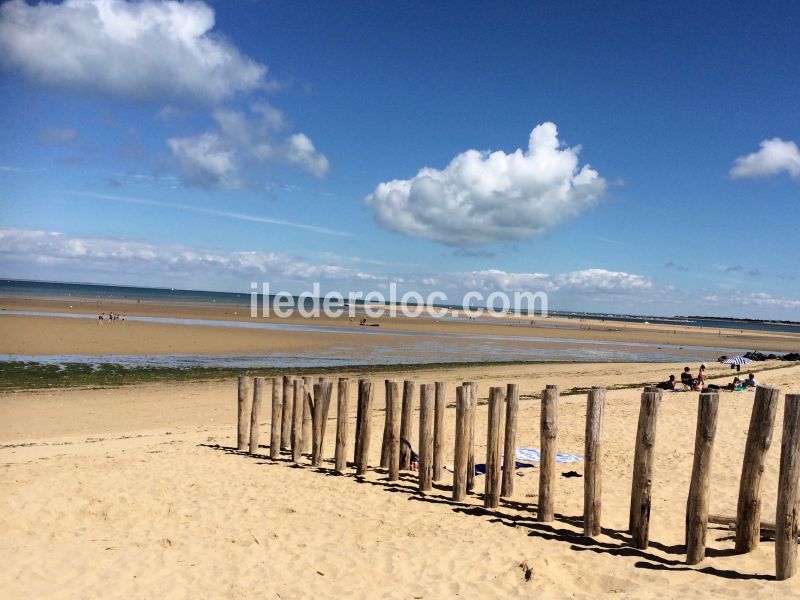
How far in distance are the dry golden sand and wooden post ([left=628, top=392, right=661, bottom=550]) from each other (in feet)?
0.71

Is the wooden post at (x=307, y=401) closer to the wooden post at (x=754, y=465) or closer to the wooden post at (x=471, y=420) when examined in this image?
the wooden post at (x=471, y=420)

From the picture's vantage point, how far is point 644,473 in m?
6.55

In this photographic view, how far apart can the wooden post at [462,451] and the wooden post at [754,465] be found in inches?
131

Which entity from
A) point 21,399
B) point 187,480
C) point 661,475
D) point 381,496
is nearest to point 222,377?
point 21,399

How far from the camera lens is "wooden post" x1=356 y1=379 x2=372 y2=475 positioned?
9.47 metres

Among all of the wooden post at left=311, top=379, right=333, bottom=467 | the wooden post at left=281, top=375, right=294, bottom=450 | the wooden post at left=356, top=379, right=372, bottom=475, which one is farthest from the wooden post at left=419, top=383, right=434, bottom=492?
the wooden post at left=281, top=375, right=294, bottom=450

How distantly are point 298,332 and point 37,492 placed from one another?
37.1 metres

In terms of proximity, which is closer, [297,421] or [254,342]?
[297,421]

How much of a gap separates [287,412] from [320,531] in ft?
12.9

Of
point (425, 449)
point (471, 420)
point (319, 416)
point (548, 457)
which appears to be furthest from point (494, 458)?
point (319, 416)

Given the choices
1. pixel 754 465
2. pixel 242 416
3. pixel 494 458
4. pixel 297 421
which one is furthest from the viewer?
pixel 242 416

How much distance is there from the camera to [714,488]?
8766mm

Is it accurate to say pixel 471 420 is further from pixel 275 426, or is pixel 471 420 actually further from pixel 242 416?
pixel 242 416

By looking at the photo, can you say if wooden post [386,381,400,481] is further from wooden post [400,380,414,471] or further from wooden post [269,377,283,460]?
wooden post [269,377,283,460]
